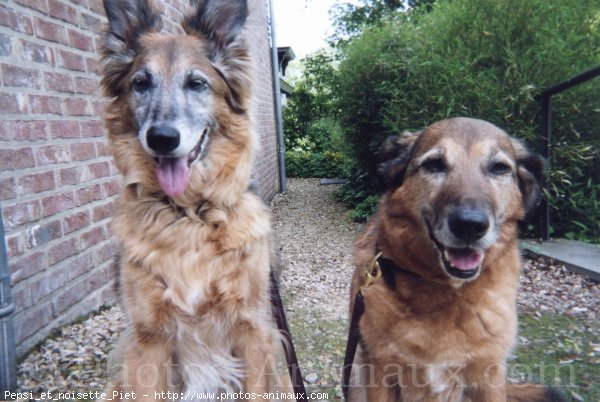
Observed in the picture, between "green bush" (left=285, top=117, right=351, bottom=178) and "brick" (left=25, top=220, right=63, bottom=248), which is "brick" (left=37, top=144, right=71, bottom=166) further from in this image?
"green bush" (left=285, top=117, right=351, bottom=178)

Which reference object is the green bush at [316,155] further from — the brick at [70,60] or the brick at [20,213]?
the brick at [20,213]

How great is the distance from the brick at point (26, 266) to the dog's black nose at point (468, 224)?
2463mm

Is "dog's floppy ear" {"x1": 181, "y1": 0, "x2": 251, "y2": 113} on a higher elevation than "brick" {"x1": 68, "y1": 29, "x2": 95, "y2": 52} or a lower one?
lower

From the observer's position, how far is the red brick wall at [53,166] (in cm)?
245

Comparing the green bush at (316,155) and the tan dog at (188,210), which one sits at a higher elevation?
the tan dog at (188,210)

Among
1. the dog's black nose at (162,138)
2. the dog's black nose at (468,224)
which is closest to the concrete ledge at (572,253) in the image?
the dog's black nose at (468,224)

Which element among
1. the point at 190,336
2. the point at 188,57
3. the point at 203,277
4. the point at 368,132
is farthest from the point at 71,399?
the point at 368,132

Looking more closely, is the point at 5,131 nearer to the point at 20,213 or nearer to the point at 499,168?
the point at 20,213

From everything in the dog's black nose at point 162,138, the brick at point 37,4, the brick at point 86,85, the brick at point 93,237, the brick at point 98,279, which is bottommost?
the brick at point 98,279

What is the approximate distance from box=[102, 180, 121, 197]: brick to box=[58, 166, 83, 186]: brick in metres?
0.32

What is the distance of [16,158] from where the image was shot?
246cm

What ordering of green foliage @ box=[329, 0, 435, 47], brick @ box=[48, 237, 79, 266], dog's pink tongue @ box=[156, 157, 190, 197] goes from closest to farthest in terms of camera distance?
dog's pink tongue @ box=[156, 157, 190, 197], brick @ box=[48, 237, 79, 266], green foliage @ box=[329, 0, 435, 47]

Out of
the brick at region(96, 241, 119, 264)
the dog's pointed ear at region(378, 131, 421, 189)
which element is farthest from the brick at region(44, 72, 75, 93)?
the dog's pointed ear at region(378, 131, 421, 189)

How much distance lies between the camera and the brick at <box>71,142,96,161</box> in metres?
3.02
